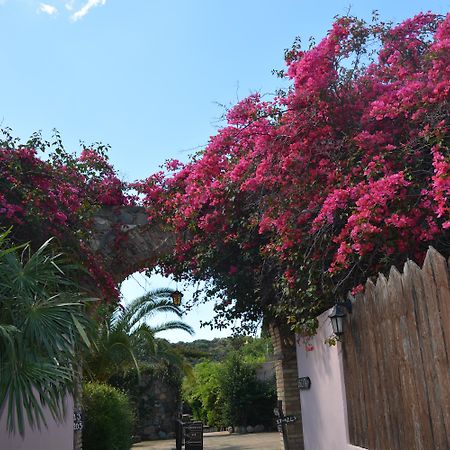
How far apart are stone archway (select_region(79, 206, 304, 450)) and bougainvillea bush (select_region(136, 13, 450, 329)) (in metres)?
0.94

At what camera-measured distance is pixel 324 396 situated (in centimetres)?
717

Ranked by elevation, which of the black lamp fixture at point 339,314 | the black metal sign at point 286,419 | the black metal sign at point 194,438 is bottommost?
the black metal sign at point 194,438

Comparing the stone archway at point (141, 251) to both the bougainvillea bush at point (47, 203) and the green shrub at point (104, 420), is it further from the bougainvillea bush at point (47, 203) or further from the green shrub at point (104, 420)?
the green shrub at point (104, 420)

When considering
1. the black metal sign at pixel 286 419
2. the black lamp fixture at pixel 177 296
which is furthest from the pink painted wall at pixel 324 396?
the black lamp fixture at pixel 177 296

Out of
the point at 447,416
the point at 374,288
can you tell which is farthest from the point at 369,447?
the point at 447,416

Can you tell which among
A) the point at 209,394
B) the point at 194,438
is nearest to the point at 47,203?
the point at 194,438

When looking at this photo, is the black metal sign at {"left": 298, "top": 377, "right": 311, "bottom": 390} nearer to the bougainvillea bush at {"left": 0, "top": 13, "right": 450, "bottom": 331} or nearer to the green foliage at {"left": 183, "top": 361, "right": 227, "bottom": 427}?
the bougainvillea bush at {"left": 0, "top": 13, "right": 450, "bottom": 331}

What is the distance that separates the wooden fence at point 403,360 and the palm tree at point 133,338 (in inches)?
290

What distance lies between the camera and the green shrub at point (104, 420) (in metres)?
11.2

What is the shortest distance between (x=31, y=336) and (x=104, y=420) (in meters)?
7.09

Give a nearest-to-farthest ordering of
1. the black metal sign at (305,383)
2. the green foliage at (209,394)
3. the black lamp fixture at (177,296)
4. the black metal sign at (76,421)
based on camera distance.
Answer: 1. the black metal sign at (305,383)
2. the black metal sign at (76,421)
3. the black lamp fixture at (177,296)
4. the green foliage at (209,394)

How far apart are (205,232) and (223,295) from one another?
122 centimetres

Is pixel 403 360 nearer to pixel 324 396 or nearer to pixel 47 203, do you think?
pixel 324 396

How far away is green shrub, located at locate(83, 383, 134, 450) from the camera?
11188mm
